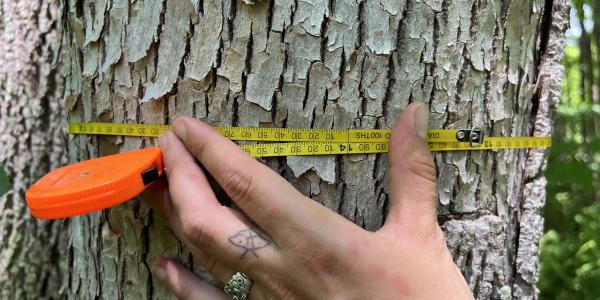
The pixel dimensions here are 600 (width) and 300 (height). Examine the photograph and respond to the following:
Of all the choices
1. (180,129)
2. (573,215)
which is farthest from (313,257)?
(573,215)

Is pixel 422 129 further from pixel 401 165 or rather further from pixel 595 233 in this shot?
pixel 595 233

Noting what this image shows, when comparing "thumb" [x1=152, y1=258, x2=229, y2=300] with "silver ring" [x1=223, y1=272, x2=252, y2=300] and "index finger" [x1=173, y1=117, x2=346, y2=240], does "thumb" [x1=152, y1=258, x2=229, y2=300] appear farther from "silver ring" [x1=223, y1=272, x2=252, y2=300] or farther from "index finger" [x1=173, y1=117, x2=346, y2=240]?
"index finger" [x1=173, y1=117, x2=346, y2=240]

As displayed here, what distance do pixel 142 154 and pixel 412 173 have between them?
615mm

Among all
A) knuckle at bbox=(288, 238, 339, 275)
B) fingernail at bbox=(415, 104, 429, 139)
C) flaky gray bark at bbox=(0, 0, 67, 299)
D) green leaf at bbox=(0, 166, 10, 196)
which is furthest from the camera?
flaky gray bark at bbox=(0, 0, 67, 299)

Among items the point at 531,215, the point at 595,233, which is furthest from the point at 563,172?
the point at 531,215

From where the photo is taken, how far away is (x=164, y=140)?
4.06 ft

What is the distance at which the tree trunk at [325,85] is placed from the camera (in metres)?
1.20

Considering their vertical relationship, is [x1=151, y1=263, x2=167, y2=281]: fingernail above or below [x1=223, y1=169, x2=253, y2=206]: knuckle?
below

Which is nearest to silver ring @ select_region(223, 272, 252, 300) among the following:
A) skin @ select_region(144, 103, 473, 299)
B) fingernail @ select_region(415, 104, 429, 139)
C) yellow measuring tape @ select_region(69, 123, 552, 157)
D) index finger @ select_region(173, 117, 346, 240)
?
skin @ select_region(144, 103, 473, 299)

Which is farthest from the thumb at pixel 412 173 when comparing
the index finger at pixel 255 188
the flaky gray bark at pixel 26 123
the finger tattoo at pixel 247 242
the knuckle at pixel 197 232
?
the flaky gray bark at pixel 26 123

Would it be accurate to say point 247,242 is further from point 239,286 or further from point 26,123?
point 26,123

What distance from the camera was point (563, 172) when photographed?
2838 mm

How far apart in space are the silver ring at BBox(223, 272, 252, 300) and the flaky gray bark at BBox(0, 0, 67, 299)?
2023 millimetres

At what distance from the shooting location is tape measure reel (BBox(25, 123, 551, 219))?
1.15 metres
